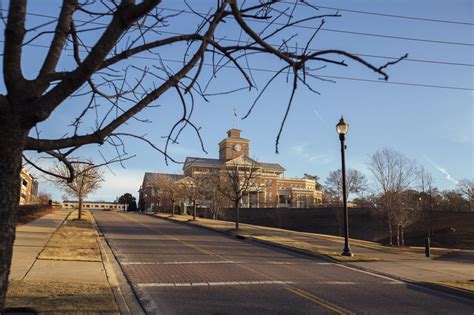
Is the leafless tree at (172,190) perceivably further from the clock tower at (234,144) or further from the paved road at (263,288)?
the clock tower at (234,144)

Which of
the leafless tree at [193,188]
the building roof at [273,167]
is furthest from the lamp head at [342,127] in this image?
the building roof at [273,167]

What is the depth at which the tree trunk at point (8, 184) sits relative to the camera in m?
3.66

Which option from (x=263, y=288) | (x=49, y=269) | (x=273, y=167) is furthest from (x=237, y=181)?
(x=273, y=167)

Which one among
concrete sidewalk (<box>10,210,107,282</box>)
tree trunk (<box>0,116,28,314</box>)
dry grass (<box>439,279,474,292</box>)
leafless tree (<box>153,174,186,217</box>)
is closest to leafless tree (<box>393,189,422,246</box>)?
dry grass (<box>439,279,474,292</box>)

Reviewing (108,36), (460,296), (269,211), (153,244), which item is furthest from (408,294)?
(269,211)

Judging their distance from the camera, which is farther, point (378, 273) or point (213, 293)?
point (378, 273)

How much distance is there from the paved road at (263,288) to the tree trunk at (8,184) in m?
4.84

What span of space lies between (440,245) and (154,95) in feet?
163

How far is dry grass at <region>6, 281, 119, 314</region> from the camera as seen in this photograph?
7328mm

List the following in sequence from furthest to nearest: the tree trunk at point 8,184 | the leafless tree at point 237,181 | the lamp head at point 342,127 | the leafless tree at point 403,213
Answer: the leafless tree at point 403,213 < the leafless tree at point 237,181 < the lamp head at point 342,127 < the tree trunk at point 8,184

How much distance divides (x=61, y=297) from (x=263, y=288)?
453 centimetres

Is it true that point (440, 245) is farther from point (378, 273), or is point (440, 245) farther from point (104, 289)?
point (104, 289)

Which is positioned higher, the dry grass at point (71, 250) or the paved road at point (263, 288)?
the dry grass at point (71, 250)

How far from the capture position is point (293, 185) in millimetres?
122812
